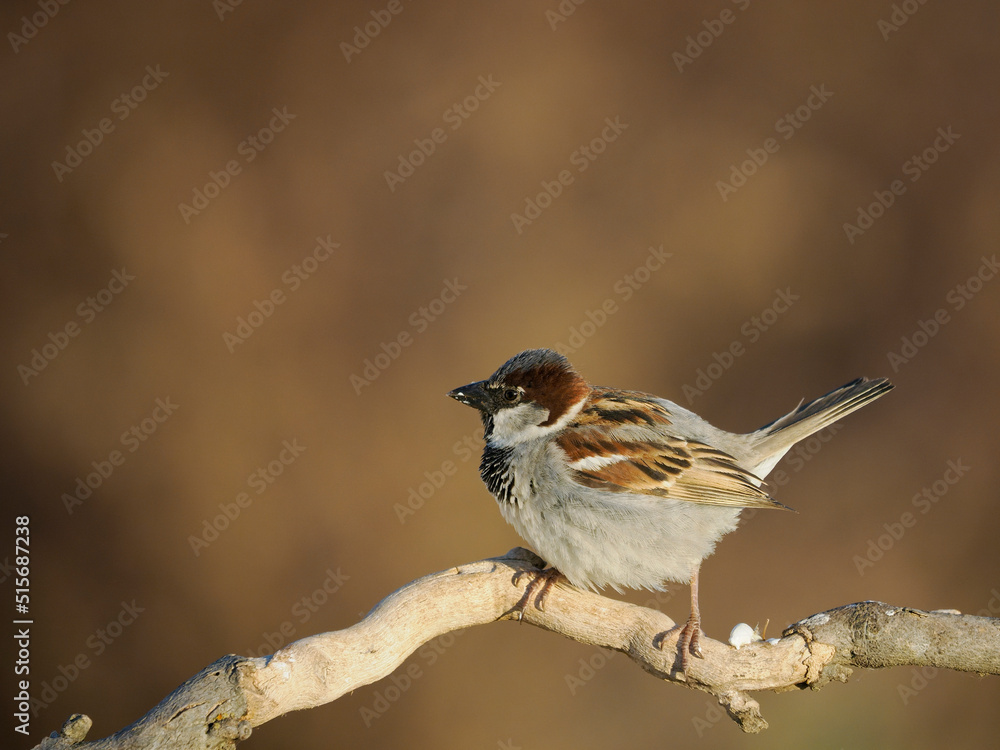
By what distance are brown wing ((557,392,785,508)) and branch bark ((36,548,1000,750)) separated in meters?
0.38

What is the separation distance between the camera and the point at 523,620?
7.95 feet

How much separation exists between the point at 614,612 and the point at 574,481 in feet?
1.33

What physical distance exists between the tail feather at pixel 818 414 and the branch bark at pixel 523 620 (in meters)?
0.76

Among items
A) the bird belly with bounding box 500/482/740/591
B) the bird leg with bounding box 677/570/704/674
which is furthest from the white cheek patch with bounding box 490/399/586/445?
the bird leg with bounding box 677/570/704/674

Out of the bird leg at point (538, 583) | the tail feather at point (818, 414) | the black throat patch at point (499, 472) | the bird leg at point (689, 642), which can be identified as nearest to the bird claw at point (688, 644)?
the bird leg at point (689, 642)

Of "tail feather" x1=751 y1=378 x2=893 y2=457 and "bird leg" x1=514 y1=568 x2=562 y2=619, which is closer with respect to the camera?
"bird leg" x1=514 y1=568 x2=562 y2=619

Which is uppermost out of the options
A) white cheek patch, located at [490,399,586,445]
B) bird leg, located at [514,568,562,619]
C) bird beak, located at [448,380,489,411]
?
bird beak, located at [448,380,489,411]

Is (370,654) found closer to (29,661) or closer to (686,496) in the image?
(686,496)

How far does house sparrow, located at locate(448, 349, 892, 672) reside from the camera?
2480mm

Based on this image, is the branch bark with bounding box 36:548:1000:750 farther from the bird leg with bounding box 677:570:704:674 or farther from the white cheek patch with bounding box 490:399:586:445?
the white cheek patch with bounding box 490:399:586:445

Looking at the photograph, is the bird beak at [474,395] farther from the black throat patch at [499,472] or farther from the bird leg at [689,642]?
the bird leg at [689,642]

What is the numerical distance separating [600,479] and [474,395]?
489 mm

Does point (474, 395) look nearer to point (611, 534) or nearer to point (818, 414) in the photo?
point (611, 534)

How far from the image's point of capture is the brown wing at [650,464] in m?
2.54
